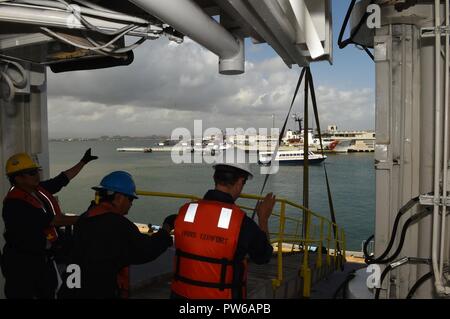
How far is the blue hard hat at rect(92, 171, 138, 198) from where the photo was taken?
92.0 inches

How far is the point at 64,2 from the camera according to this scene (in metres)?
2.36

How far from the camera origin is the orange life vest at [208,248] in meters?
2.15

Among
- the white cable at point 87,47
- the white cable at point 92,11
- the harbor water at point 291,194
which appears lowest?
the harbor water at point 291,194

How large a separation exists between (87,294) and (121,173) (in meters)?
0.76

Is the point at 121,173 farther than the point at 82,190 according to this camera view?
No

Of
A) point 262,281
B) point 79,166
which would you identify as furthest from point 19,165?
point 262,281

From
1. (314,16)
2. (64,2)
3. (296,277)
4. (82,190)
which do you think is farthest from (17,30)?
(82,190)

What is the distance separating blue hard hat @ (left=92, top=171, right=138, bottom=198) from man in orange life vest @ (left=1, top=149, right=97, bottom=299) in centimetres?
93

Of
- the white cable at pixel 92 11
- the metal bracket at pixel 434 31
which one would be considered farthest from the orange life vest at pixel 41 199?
the metal bracket at pixel 434 31

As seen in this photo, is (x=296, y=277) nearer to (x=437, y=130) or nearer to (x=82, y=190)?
(x=437, y=130)

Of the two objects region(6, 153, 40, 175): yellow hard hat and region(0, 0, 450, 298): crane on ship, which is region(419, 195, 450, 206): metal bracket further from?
region(6, 153, 40, 175): yellow hard hat

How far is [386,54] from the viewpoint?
2.80 m

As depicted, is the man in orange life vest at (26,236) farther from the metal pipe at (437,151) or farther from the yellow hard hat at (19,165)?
the metal pipe at (437,151)

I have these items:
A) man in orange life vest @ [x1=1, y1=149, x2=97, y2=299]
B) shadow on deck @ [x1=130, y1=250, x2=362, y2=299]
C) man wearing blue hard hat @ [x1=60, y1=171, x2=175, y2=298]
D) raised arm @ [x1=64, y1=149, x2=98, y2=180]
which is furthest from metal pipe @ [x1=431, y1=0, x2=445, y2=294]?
raised arm @ [x1=64, y1=149, x2=98, y2=180]
